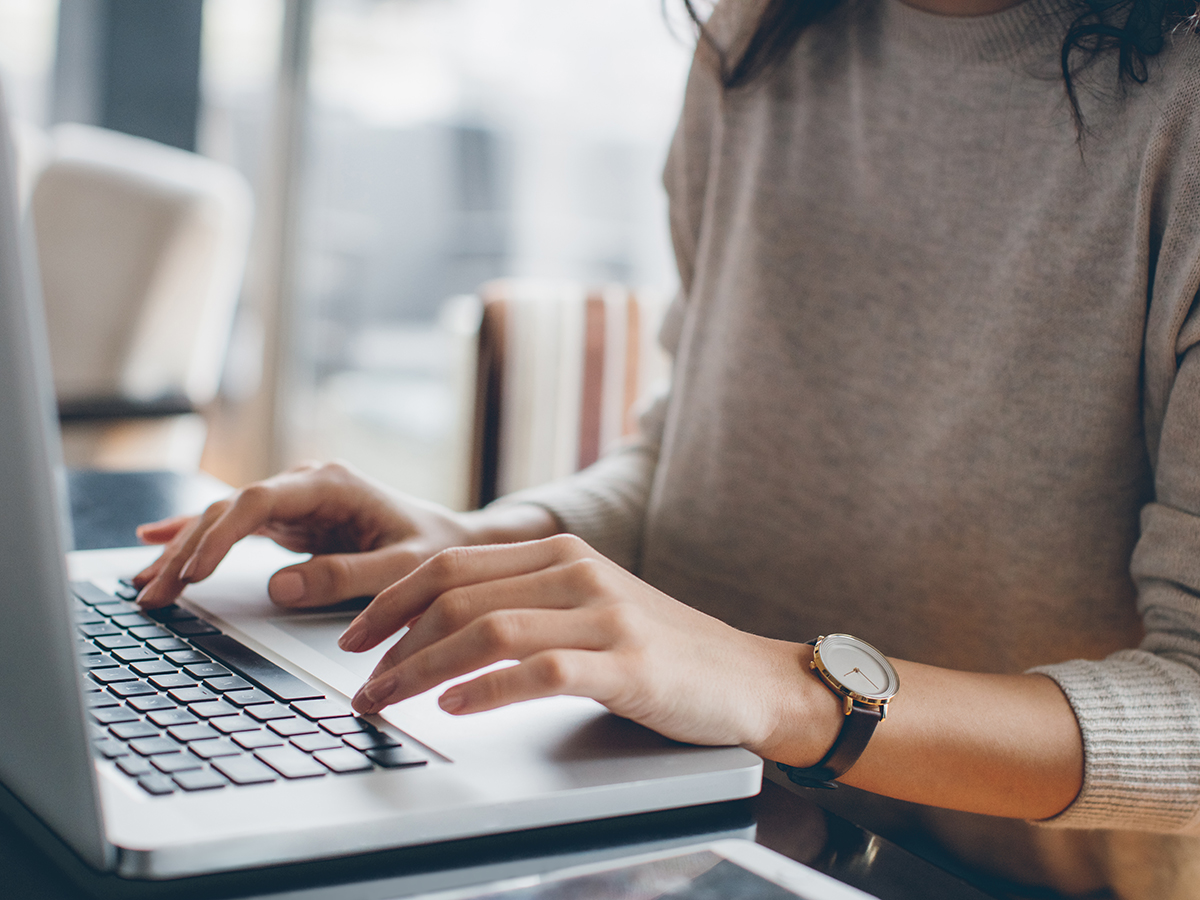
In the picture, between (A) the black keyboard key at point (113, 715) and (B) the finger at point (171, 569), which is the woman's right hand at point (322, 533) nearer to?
(B) the finger at point (171, 569)

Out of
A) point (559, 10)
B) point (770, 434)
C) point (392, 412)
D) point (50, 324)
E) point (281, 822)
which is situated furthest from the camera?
point (392, 412)

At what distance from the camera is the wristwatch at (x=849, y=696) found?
477mm

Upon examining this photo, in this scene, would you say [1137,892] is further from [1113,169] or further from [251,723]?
[251,723]

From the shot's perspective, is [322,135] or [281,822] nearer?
[281,822]

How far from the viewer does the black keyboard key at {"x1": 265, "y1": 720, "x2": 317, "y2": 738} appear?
1.31 feet

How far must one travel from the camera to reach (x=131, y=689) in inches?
16.7

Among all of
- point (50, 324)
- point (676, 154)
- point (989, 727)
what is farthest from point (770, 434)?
point (50, 324)

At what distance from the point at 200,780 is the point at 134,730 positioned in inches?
2.0

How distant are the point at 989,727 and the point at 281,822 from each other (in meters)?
0.34

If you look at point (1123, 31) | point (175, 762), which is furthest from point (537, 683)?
point (1123, 31)

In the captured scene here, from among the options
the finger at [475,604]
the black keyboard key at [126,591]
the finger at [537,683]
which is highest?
the finger at [475,604]

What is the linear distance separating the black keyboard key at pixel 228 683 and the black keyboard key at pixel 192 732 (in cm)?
4

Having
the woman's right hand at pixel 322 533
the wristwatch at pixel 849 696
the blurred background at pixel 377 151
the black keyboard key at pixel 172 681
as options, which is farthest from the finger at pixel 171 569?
the blurred background at pixel 377 151

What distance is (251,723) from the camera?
40 cm
